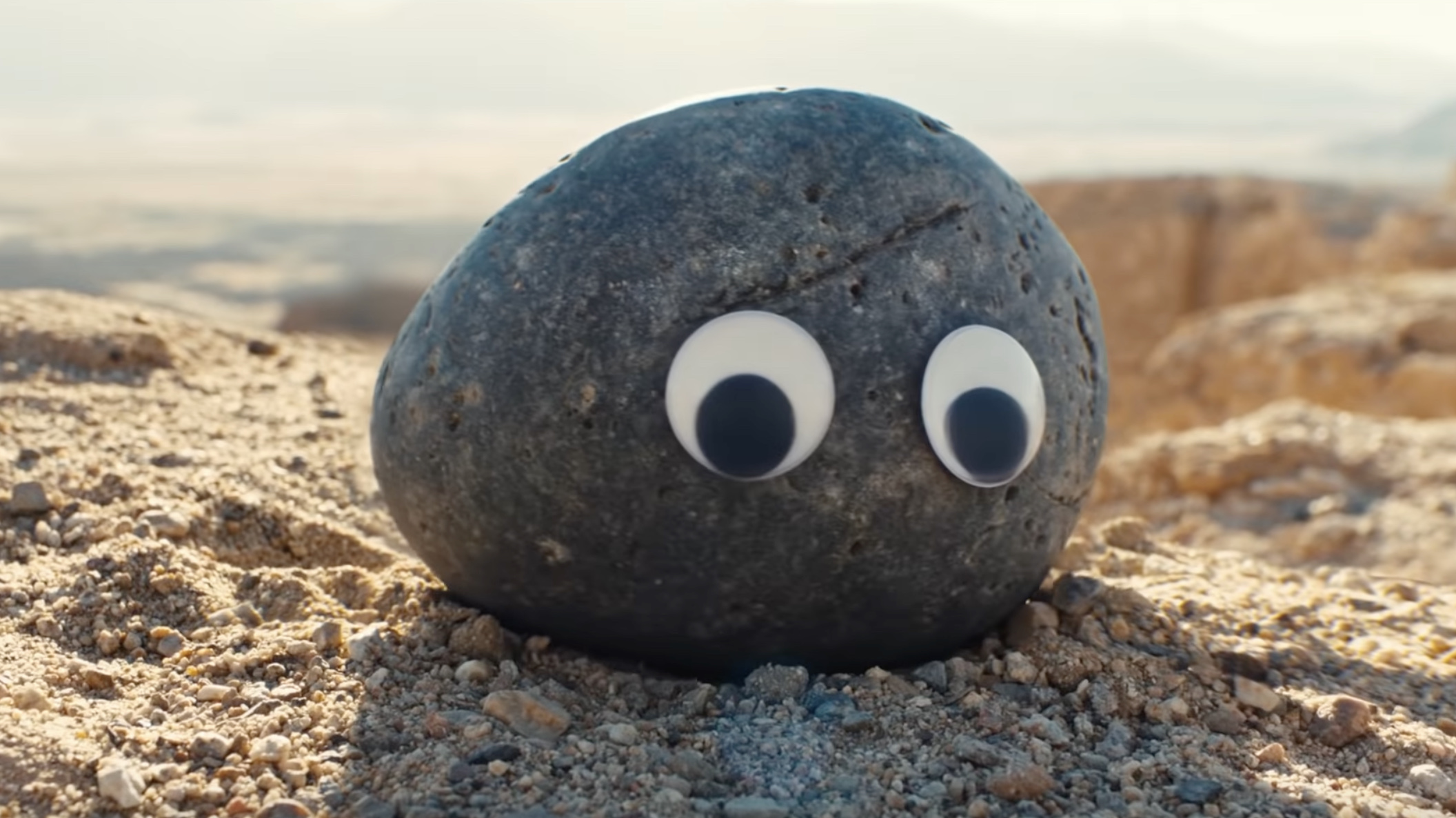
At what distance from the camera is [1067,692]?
3.67m

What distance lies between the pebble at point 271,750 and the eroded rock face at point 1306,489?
4874 mm

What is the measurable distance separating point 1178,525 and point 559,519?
483cm

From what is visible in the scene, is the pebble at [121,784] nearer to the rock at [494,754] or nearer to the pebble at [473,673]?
the rock at [494,754]

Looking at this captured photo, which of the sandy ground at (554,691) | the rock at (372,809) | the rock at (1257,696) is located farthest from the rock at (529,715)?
the rock at (1257,696)

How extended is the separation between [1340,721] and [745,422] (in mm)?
1761

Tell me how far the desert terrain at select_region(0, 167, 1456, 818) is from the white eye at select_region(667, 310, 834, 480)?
0.63 meters

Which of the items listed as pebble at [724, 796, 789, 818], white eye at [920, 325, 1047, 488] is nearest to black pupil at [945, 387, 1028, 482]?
white eye at [920, 325, 1047, 488]

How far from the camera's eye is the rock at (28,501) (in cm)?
456

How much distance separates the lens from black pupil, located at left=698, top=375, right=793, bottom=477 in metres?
3.19

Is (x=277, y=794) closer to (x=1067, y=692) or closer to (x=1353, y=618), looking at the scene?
(x=1067, y=692)

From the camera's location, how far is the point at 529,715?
10.8ft

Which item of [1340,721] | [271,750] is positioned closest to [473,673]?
[271,750]

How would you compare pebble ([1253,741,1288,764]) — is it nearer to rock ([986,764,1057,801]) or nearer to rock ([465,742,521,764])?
rock ([986,764,1057,801])

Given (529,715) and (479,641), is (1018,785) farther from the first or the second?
(479,641)
